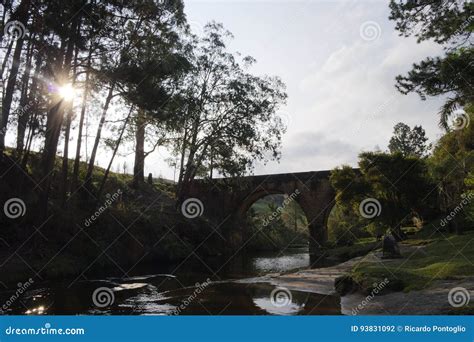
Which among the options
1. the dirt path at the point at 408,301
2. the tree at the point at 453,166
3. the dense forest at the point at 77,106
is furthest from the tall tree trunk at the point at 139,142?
the tree at the point at 453,166

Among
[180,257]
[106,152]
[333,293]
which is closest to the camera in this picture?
[333,293]

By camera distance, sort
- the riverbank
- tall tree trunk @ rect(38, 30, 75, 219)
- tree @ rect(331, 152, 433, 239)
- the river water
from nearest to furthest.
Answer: the riverbank → the river water → tall tree trunk @ rect(38, 30, 75, 219) → tree @ rect(331, 152, 433, 239)

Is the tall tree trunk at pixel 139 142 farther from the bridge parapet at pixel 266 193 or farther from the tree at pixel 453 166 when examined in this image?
the tree at pixel 453 166

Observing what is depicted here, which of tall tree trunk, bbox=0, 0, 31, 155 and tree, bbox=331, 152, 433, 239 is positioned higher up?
tall tree trunk, bbox=0, 0, 31, 155

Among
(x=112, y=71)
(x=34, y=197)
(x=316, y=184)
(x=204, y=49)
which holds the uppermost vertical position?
(x=204, y=49)

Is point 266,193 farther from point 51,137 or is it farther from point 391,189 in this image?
point 51,137

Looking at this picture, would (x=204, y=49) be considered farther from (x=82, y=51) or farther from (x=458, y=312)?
(x=458, y=312)

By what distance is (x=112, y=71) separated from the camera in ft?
55.6

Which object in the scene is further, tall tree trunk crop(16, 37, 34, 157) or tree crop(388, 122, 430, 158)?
tree crop(388, 122, 430, 158)

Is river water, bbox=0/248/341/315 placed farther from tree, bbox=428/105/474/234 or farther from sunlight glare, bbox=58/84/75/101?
tree, bbox=428/105/474/234

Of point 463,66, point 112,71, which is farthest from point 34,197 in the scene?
point 463,66

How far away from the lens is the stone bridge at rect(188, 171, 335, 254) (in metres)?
34.4

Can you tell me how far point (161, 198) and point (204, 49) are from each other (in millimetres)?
13974

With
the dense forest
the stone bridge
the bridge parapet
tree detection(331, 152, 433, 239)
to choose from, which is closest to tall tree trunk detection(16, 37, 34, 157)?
the dense forest
